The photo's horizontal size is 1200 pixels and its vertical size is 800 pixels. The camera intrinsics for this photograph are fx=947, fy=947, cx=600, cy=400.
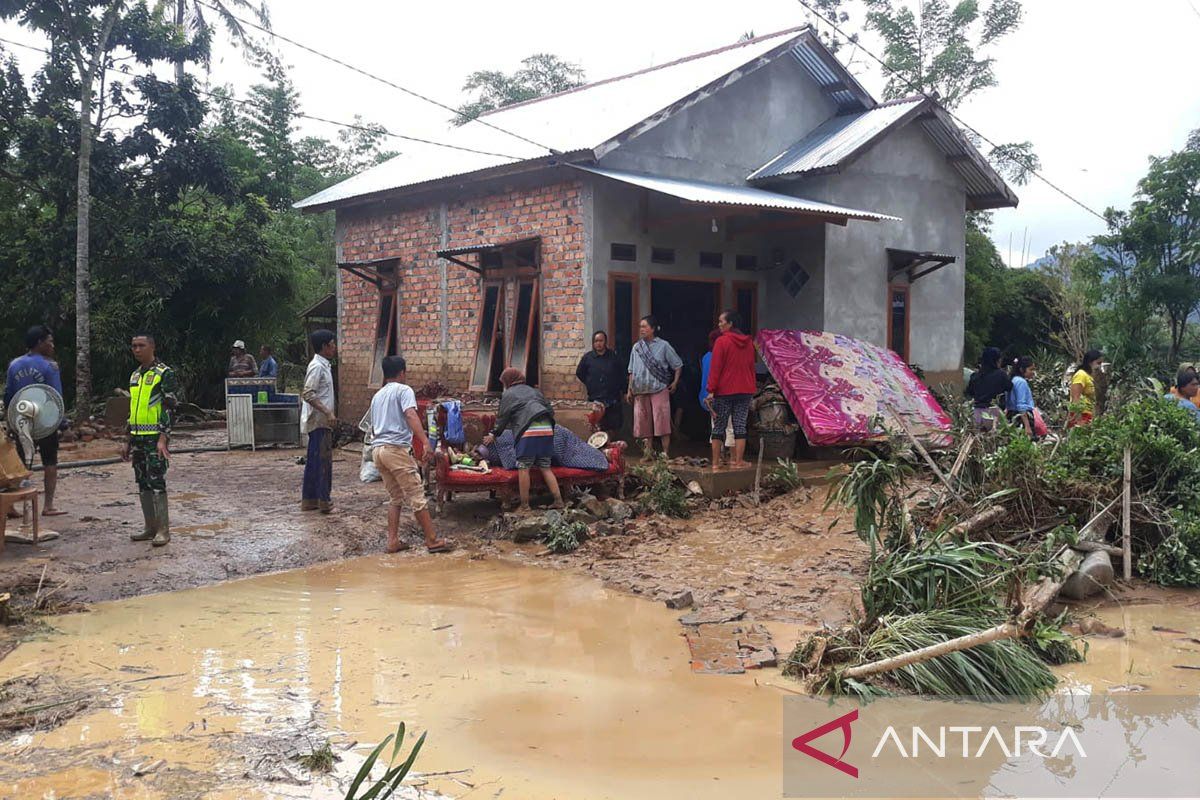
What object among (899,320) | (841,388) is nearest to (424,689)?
(841,388)

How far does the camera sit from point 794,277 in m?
13.2

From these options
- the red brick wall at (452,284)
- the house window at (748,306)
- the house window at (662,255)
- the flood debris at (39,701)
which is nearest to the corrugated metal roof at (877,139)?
the house window at (748,306)

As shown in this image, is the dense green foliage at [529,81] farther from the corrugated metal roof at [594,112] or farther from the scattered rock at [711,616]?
the scattered rock at [711,616]

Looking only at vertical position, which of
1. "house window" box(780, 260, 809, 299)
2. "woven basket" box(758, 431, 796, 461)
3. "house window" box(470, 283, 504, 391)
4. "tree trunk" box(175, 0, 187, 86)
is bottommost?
"woven basket" box(758, 431, 796, 461)

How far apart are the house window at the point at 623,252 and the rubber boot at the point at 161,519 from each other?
5964 millimetres

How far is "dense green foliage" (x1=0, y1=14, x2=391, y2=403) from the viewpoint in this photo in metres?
17.6

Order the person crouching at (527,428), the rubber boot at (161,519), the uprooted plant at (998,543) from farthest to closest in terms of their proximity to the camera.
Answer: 1. the person crouching at (527,428)
2. the rubber boot at (161,519)
3. the uprooted plant at (998,543)

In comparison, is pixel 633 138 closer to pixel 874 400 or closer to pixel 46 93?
pixel 874 400

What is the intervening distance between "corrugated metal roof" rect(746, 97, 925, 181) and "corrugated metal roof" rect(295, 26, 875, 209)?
721 mm

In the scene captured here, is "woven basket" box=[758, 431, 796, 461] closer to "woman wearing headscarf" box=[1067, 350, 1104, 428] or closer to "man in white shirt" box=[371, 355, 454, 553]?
"woman wearing headscarf" box=[1067, 350, 1104, 428]

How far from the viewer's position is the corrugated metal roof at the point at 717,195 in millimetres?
10430

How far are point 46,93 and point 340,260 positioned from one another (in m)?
7.09

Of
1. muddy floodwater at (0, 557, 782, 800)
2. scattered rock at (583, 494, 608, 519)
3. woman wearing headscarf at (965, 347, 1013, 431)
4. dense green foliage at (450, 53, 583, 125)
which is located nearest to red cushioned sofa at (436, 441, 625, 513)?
scattered rock at (583, 494, 608, 519)

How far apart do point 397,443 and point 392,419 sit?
0.68ft
